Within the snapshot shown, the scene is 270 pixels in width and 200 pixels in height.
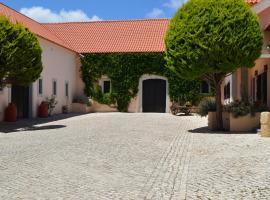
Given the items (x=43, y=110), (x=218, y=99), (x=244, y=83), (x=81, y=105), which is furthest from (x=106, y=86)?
(x=218, y=99)

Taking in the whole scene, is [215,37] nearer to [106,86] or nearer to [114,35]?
[106,86]

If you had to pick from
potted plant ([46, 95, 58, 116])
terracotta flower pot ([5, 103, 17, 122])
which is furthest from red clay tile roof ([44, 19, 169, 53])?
terracotta flower pot ([5, 103, 17, 122])

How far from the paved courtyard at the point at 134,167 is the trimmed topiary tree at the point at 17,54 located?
9.52 ft

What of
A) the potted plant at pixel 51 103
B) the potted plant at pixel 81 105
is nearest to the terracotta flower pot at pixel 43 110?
the potted plant at pixel 51 103

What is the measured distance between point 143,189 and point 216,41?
28.7ft

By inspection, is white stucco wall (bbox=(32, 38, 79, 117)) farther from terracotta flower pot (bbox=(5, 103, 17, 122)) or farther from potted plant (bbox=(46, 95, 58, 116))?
terracotta flower pot (bbox=(5, 103, 17, 122))

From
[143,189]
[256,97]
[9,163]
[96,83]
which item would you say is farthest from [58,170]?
[96,83]

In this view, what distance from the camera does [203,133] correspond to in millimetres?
15742

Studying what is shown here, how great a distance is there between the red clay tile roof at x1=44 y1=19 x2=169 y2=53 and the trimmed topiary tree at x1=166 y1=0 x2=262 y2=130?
1532 centimetres

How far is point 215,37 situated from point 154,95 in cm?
1647

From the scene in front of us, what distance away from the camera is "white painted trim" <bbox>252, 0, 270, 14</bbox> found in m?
16.6

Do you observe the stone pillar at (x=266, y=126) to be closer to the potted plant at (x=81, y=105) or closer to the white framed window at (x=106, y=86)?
the potted plant at (x=81, y=105)

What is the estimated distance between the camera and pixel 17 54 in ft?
53.0

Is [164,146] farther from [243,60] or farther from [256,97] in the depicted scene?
[256,97]
